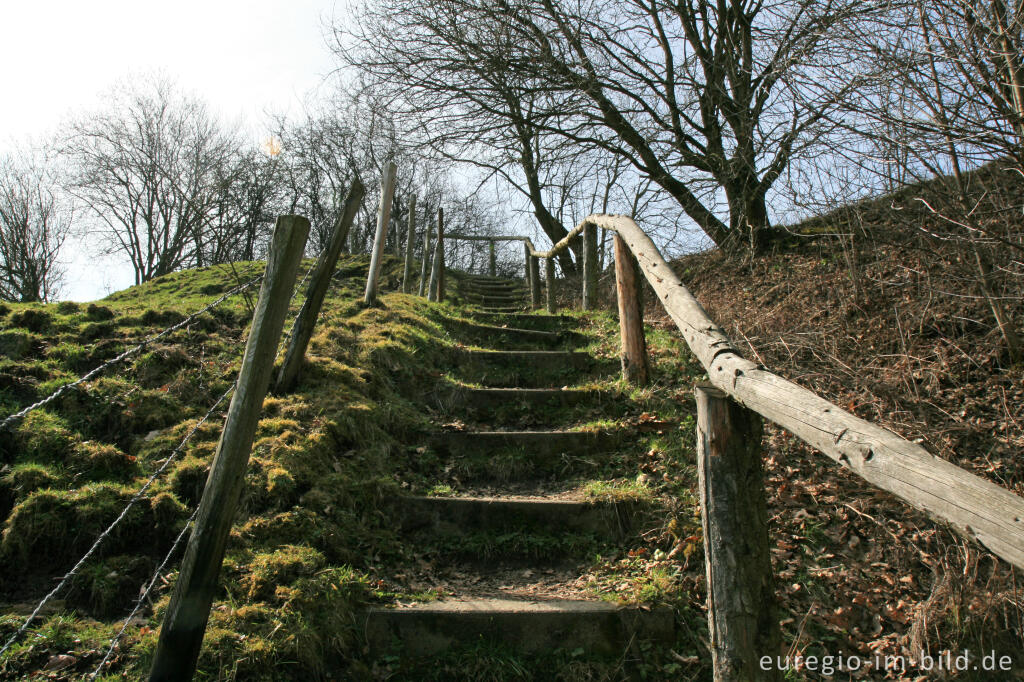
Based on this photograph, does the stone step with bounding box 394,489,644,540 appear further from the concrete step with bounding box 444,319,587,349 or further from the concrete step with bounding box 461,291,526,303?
the concrete step with bounding box 461,291,526,303

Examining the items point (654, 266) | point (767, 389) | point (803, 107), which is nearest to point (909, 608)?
point (767, 389)

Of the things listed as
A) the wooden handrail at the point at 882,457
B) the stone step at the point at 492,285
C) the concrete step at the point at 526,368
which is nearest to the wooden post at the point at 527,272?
the stone step at the point at 492,285

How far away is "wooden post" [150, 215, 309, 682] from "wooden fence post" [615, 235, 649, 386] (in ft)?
10.2

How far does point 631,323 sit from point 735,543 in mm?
3043

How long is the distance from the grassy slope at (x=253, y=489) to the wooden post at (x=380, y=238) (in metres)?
1.35

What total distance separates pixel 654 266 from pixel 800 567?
2.18m

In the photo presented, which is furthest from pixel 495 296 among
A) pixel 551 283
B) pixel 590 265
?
pixel 590 265

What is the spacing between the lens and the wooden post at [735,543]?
7.07 ft

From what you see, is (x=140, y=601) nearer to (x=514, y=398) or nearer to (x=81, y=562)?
(x=81, y=562)

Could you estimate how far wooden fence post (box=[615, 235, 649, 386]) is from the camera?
5.01 metres

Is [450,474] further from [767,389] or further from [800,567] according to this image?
[767,389]

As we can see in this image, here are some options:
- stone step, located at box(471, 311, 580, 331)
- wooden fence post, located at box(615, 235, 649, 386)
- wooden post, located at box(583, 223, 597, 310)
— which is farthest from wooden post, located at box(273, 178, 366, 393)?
wooden post, located at box(583, 223, 597, 310)

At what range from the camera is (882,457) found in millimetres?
1511

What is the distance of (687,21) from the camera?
8398mm
